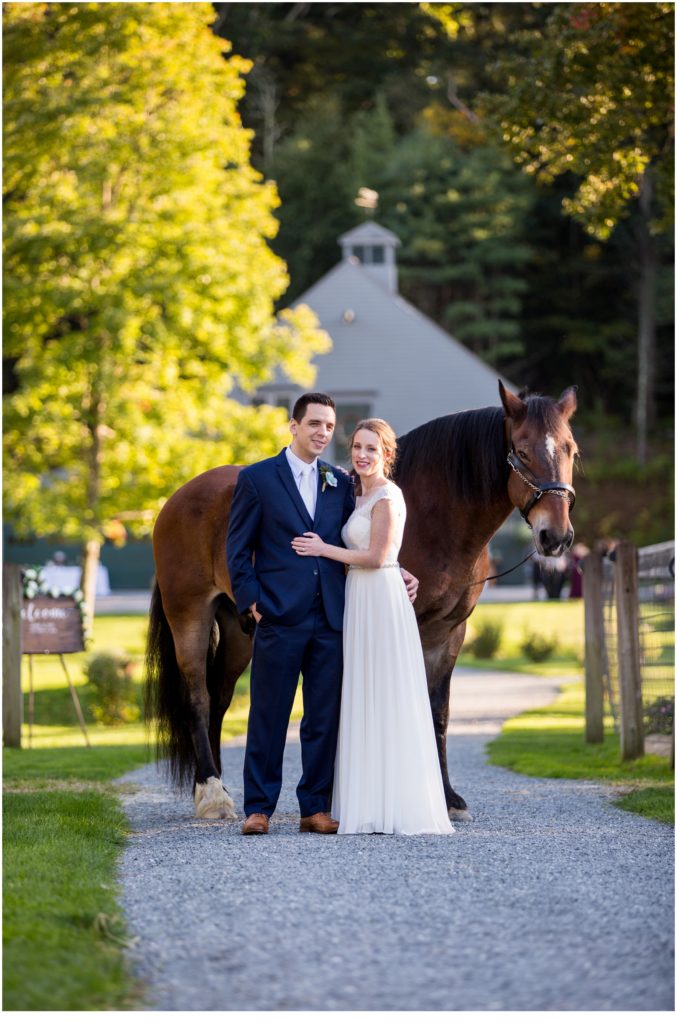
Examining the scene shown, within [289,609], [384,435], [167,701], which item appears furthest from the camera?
[167,701]

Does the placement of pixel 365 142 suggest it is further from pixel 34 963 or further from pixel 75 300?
pixel 34 963

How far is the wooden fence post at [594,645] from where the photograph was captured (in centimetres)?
1268

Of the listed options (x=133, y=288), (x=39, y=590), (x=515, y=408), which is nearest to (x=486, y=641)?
(x=133, y=288)

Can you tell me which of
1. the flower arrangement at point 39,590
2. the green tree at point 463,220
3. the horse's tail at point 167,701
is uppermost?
the green tree at point 463,220

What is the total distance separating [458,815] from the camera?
7656mm

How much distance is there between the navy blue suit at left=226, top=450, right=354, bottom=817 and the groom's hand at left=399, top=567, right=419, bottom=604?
1.22 ft

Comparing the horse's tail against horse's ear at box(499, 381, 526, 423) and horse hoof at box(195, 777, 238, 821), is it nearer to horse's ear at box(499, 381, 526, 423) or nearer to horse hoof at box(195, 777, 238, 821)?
horse hoof at box(195, 777, 238, 821)

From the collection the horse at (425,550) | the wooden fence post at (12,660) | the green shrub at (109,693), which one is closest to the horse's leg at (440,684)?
the horse at (425,550)

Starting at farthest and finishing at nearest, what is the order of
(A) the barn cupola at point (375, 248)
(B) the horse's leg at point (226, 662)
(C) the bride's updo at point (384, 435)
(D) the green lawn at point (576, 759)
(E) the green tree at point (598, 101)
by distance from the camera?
(A) the barn cupola at point (375, 248)
(E) the green tree at point (598, 101)
(D) the green lawn at point (576, 759)
(B) the horse's leg at point (226, 662)
(C) the bride's updo at point (384, 435)

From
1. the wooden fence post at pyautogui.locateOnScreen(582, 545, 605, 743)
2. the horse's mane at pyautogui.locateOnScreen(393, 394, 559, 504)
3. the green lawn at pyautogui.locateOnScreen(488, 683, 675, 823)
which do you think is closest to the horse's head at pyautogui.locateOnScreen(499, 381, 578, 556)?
the horse's mane at pyautogui.locateOnScreen(393, 394, 559, 504)

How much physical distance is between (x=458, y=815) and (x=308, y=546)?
1.72m

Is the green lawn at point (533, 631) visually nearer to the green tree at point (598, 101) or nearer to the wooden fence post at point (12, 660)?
the green tree at point (598, 101)

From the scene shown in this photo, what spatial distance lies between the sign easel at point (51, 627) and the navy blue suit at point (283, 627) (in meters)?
6.41

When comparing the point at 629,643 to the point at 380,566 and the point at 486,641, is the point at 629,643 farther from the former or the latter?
the point at 486,641
